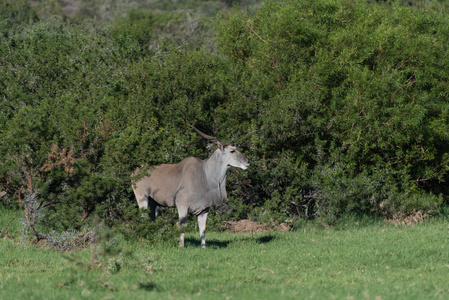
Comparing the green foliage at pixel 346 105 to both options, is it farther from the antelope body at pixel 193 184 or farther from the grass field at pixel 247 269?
the antelope body at pixel 193 184

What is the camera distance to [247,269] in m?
11.2

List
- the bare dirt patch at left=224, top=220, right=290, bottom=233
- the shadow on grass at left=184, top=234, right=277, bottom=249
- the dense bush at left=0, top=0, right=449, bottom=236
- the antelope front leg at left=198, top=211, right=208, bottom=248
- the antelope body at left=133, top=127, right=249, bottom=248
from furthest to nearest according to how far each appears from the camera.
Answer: the dense bush at left=0, top=0, right=449, bottom=236 → the bare dirt patch at left=224, top=220, right=290, bottom=233 → the shadow on grass at left=184, top=234, right=277, bottom=249 → the antelope body at left=133, top=127, right=249, bottom=248 → the antelope front leg at left=198, top=211, right=208, bottom=248

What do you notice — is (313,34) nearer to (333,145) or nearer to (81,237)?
(333,145)

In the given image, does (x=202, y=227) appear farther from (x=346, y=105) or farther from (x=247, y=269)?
(x=346, y=105)

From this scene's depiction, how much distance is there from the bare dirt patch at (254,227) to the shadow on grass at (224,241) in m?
1.29

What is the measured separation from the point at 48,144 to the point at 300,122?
767 centimetres

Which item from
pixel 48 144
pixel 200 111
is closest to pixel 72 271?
pixel 48 144

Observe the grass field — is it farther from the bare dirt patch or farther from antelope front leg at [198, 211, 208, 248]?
the bare dirt patch

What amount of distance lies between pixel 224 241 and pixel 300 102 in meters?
5.31

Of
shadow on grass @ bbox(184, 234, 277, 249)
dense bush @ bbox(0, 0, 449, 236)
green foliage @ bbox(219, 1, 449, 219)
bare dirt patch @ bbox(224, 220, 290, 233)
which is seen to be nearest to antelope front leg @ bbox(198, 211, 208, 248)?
shadow on grass @ bbox(184, 234, 277, 249)

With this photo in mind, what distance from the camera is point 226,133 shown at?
1870cm

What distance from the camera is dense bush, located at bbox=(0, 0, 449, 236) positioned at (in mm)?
18016

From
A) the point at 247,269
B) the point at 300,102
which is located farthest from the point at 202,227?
the point at 300,102

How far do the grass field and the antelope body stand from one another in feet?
2.79
